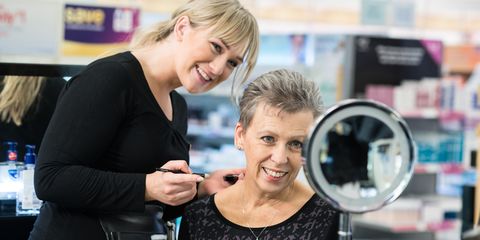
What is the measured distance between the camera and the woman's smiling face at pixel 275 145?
168 cm

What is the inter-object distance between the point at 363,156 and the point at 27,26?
381cm

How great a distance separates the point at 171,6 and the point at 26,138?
20.5 ft

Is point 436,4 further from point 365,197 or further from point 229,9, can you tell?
point 365,197

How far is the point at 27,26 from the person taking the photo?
15.4 feet

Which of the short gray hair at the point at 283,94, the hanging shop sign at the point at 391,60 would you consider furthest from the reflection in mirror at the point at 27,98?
the hanging shop sign at the point at 391,60

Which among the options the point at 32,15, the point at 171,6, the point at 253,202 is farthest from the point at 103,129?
the point at 171,6

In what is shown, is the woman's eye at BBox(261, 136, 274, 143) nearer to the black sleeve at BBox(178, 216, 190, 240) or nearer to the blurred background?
the black sleeve at BBox(178, 216, 190, 240)

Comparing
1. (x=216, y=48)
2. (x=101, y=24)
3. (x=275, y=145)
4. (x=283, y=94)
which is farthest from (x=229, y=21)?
(x=101, y=24)

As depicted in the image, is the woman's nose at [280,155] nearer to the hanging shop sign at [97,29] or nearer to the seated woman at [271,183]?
the seated woman at [271,183]

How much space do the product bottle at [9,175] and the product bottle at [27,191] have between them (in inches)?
0.7

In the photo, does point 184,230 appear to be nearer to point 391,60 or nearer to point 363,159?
point 363,159

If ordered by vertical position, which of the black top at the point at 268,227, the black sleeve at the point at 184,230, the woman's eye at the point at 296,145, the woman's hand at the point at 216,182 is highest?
the woman's eye at the point at 296,145

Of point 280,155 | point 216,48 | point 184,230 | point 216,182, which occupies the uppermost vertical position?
point 216,48

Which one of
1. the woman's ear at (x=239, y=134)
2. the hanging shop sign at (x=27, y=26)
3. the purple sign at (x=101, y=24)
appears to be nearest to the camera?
the woman's ear at (x=239, y=134)
